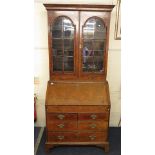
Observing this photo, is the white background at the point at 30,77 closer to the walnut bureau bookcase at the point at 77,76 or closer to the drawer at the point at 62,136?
the walnut bureau bookcase at the point at 77,76

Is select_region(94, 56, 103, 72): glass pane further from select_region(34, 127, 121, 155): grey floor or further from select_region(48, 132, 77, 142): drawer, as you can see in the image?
select_region(34, 127, 121, 155): grey floor

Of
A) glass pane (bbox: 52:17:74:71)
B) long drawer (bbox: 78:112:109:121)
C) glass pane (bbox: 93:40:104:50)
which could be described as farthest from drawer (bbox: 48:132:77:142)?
glass pane (bbox: 93:40:104:50)

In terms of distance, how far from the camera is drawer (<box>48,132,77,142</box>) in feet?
8.61

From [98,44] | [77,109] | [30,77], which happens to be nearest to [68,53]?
[98,44]

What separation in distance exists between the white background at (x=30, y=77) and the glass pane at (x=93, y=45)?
188 centimetres

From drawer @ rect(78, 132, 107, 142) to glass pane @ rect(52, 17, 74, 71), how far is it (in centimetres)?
91

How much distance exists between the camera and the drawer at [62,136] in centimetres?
262

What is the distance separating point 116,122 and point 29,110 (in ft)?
9.11

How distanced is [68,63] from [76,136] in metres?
1.00

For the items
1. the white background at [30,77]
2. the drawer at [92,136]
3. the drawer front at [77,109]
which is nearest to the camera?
the white background at [30,77]

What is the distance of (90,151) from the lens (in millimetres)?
2701

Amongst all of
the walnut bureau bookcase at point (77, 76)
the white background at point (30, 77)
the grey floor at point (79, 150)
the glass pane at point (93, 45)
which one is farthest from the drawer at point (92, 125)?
the white background at point (30, 77)

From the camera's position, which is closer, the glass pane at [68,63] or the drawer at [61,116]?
the drawer at [61,116]
